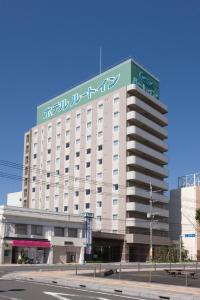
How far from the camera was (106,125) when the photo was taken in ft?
326

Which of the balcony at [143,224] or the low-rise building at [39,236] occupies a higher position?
the balcony at [143,224]

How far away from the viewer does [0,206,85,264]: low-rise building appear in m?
69.5

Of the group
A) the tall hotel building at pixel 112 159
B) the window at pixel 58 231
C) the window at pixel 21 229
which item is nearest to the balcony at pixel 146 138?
the tall hotel building at pixel 112 159

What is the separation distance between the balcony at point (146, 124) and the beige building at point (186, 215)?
13.7m

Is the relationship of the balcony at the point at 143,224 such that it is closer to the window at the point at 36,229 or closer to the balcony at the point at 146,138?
the balcony at the point at 146,138

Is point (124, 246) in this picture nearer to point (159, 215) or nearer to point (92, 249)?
point (92, 249)

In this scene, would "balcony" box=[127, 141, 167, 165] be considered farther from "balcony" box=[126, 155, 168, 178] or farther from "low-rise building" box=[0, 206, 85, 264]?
"low-rise building" box=[0, 206, 85, 264]

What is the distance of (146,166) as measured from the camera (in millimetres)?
95312

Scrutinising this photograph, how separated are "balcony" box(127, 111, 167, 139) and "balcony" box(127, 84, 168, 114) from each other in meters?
4.46

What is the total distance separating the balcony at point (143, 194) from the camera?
9069 cm

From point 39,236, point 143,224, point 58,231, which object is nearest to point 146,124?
point 143,224

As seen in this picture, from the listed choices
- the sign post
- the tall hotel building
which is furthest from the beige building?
the sign post

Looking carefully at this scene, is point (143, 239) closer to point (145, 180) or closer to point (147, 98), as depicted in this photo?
point (145, 180)

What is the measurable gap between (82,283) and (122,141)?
66.7 metres
